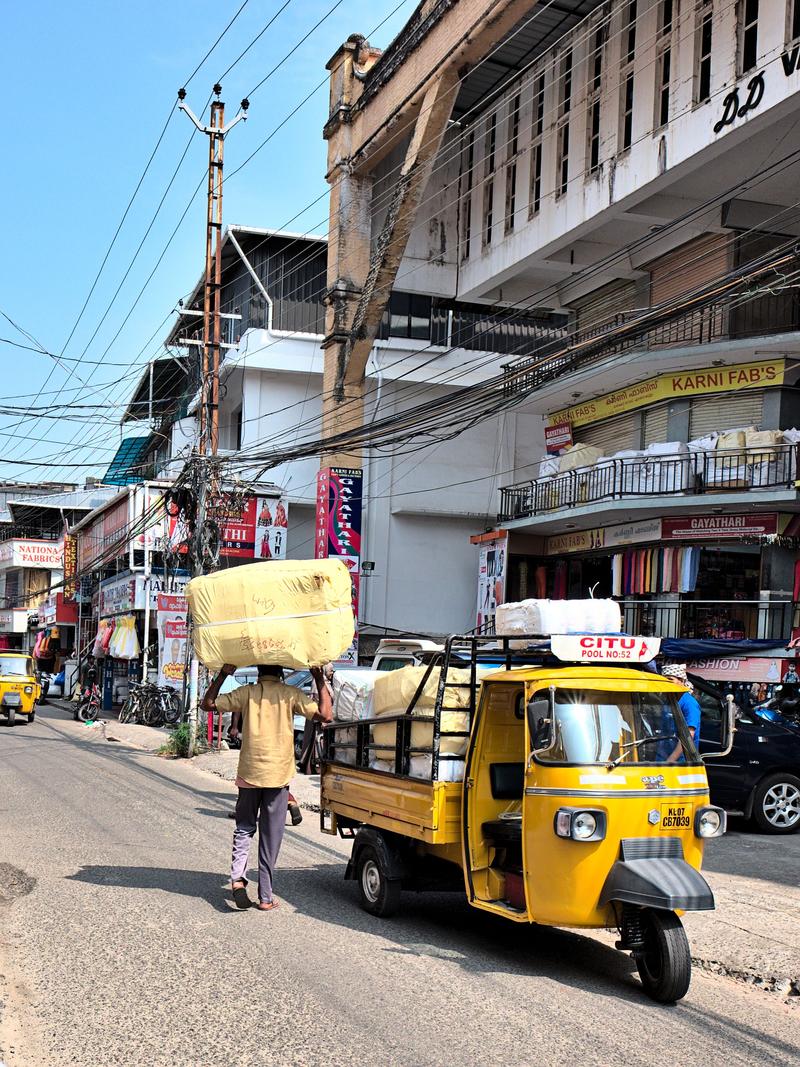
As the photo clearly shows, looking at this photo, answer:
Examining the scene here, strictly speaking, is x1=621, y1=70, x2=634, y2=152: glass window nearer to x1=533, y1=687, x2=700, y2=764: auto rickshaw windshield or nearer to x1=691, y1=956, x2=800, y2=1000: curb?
x1=533, y1=687, x2=700, y2=764: auto rickshaw windshield

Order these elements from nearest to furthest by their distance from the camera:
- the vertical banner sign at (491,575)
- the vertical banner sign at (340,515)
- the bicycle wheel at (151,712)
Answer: the vertical banner sign at (491,575) < the vertical banner sign at (340,515) < the bicycle wheel at (151,712)

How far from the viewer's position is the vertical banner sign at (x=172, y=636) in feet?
89.1

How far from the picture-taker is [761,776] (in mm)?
13422

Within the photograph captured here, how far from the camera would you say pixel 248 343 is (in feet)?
121

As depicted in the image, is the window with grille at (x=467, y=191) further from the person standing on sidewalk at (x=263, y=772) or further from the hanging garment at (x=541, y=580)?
the person standing on sidewalk at (x=263, y=772)

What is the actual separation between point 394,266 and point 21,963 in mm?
23841

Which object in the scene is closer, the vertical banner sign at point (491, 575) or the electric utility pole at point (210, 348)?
the electric utility pole at point (210, 348)

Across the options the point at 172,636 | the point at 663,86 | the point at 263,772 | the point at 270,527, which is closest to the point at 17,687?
the point at 172,636

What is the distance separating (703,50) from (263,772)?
1838 centimetres

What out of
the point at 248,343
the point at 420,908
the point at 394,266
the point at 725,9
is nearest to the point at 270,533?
the point at 248,343

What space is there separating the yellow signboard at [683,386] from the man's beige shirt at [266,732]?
17817 millimetres

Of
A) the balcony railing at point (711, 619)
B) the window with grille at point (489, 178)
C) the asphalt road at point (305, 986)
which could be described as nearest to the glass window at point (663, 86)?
the window with grille at point (489, 178)

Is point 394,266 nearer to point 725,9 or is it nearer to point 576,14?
point 576,14

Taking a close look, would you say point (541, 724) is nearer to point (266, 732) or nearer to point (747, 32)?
point (266, 732)
